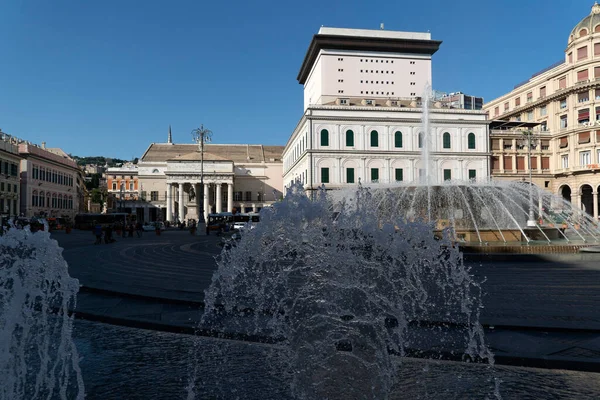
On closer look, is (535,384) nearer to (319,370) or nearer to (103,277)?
(319,370)

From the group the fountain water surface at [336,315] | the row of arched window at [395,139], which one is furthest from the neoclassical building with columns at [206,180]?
the fountain water surface at [336,315]

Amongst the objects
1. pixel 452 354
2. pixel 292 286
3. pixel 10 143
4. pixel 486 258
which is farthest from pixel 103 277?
pixel 10 143

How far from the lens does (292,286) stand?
8.73 m

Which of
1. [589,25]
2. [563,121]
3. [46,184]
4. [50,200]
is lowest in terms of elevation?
[50,200]

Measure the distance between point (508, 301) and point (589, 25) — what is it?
48.2m

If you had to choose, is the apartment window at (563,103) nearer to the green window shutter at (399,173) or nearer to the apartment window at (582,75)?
the apartment window at (582,75)

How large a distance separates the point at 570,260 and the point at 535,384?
10.1m

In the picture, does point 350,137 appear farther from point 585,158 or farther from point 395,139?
point 585,158

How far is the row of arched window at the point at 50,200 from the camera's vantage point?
52644mm

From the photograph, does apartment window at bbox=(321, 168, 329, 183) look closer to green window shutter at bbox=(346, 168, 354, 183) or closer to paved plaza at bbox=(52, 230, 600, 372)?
green window shutter at bbox=(346, 168, 354, 183)

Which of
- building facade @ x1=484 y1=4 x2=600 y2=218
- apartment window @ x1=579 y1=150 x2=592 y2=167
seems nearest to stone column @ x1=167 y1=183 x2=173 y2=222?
building facade @ x1=484 y1=4 x2=600 y2=218

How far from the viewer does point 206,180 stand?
215 feet

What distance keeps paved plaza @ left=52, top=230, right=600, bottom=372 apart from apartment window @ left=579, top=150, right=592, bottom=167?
3807 cm

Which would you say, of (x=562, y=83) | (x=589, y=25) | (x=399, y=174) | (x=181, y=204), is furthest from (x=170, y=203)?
(x=589, y=25)
